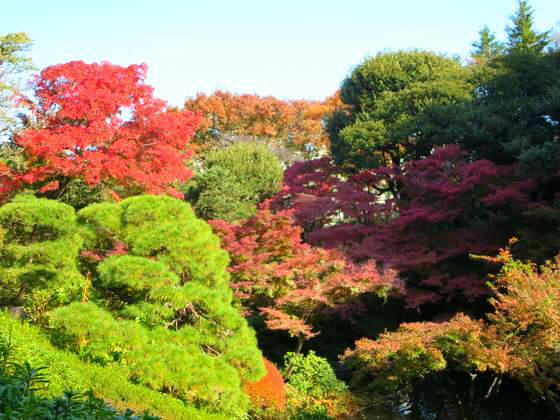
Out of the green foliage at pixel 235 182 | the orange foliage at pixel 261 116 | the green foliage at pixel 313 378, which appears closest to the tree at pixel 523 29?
the orange foliage at pixel 261 116

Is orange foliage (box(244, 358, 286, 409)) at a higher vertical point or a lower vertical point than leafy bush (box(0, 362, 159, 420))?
lower

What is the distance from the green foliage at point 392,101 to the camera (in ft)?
57.1

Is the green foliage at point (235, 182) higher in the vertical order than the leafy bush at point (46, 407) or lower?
higher

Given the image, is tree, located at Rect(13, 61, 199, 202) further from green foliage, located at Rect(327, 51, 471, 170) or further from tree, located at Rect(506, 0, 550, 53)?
tree, located at Rect(506, 0, 550, 53)

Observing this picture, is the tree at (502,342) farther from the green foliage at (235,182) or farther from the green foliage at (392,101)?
the green foliage at (392,101)

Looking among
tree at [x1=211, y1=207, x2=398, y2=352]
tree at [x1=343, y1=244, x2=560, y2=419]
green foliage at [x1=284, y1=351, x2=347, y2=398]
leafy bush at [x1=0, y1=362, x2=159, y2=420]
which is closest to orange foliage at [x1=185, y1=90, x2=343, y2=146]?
tree at [x1=211, y1=207, x2=398, y2=352]

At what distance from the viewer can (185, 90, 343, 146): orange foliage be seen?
1245 inches

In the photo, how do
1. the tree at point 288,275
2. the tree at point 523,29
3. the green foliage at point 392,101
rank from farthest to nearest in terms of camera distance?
the tree at point 523,29 → the green foliage at point 392,101 → the tree at point 288,275

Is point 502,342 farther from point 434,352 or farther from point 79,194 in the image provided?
point 79,194

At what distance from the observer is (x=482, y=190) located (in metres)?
13.1

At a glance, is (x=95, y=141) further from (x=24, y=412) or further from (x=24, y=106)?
(x=24, y=412)

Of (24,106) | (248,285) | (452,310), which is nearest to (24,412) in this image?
(248,285)

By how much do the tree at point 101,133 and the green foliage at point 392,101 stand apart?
634 cm

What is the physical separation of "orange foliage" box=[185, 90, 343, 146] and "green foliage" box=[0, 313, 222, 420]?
23.6 metres
